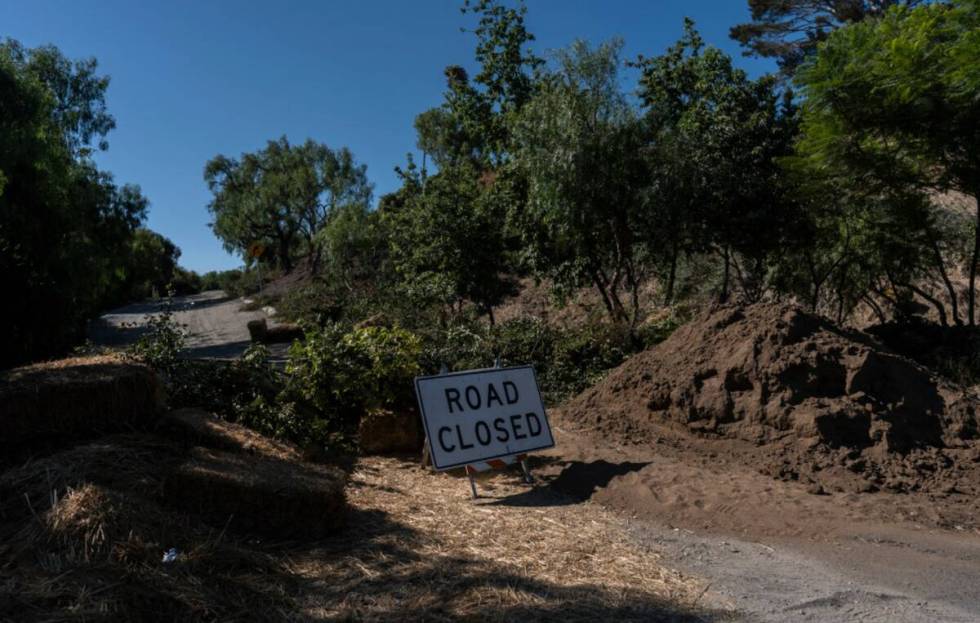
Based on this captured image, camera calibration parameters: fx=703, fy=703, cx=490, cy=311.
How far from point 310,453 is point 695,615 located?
4.27m

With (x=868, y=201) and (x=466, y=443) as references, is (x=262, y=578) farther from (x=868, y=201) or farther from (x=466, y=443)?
(x=868, y=201)

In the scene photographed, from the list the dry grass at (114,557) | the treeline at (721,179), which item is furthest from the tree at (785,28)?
the dry grass at (114,557)

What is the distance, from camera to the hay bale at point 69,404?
478 centimetres

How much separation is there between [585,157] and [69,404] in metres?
9.17

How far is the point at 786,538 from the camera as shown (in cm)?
484

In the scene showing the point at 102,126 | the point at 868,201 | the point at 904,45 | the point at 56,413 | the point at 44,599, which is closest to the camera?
the point at 44,599

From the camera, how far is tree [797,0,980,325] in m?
9.91

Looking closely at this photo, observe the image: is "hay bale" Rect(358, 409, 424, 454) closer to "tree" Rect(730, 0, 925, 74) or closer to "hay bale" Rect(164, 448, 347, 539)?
"hay bale" Rect(164, 448, 347, 539)

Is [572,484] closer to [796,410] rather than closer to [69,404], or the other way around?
[796,410]

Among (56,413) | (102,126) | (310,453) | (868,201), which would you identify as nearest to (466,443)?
(310,453)

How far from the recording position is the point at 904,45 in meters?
9.98

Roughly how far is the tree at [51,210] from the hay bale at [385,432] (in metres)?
4.95

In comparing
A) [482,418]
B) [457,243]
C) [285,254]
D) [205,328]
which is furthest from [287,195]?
[482,418]

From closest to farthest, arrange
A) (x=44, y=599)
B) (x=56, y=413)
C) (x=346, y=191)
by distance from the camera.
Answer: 1. (x=44, y=599)
2. (x=56, y=413)
3. (x=346, y=191)
